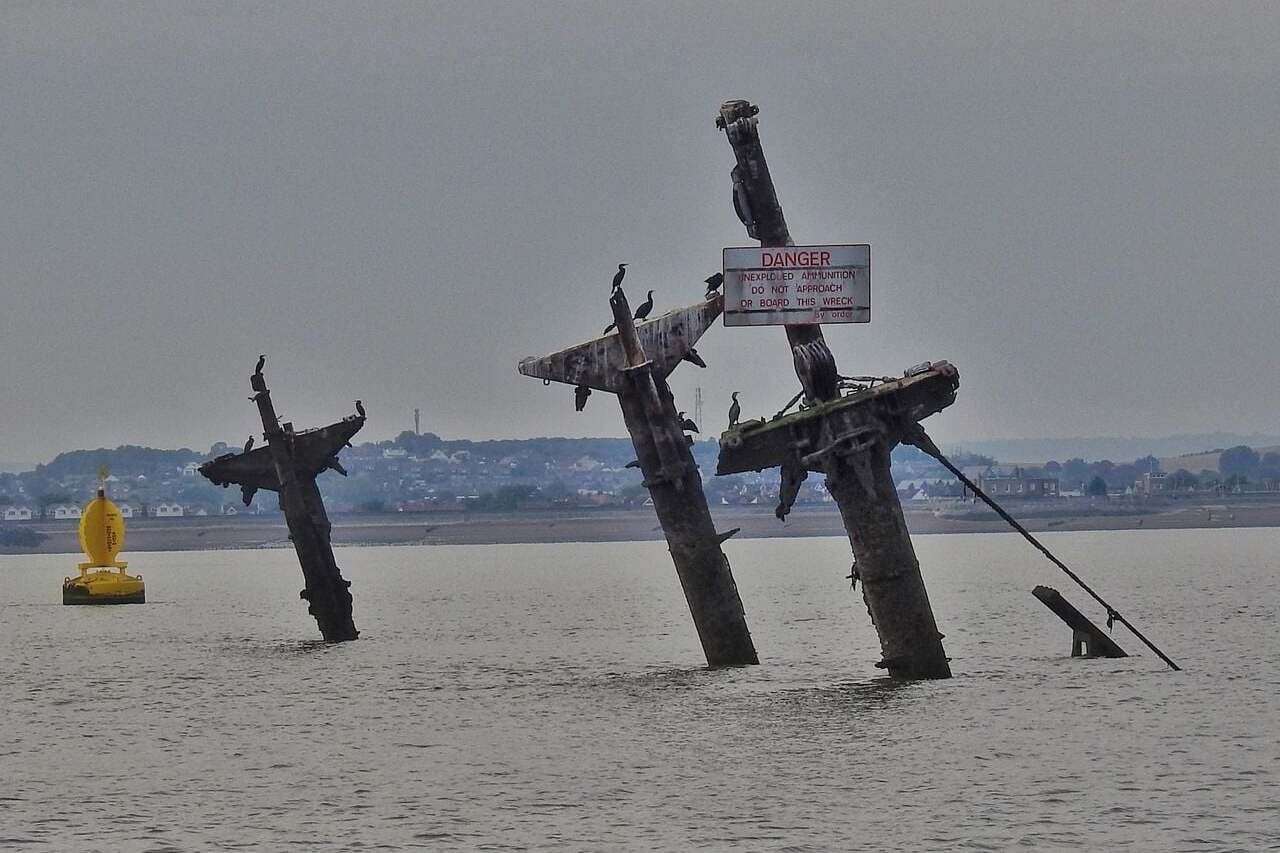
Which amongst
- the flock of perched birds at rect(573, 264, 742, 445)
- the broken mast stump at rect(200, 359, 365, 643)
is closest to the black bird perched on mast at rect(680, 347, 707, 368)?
the flock of perched birds at rect(573, 264, 742, 445)

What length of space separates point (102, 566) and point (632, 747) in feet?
227

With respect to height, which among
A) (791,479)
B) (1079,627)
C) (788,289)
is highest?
(788,289)

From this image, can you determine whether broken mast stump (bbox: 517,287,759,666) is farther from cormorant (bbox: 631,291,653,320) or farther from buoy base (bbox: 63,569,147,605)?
buoy base (bbox: 63,569,147,605)

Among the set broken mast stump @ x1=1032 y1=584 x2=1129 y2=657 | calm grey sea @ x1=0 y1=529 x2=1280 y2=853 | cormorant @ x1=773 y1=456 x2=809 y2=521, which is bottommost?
calm grey sea @ x1=0 y1=529 x2=1280 y2=853

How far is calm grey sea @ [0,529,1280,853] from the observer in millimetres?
34438

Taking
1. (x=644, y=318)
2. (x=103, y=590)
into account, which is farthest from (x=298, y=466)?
(x=103, y=590)

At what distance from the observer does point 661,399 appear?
47.3 m

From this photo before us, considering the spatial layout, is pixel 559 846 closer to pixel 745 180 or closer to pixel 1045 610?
pixel 745 180

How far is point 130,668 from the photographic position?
2744 inches

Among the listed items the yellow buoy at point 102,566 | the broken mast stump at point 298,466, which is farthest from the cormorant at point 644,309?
the yellow buoy at point 102,566

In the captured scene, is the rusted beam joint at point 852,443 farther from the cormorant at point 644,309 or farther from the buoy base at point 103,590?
the buoy base at point 103,590

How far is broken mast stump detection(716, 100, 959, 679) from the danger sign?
0.47m

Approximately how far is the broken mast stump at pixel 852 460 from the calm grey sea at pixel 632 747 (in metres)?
2.12

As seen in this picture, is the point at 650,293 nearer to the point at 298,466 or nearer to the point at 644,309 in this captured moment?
the point at 644,309
